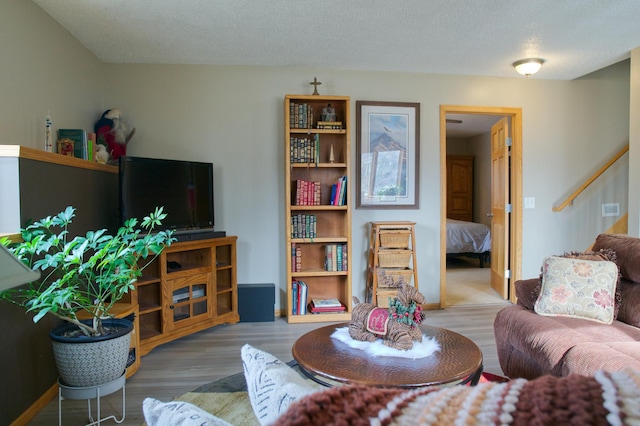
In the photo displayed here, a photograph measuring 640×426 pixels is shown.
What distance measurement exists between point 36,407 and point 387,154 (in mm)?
3443

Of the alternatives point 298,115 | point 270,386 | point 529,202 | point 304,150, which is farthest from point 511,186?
point 270,386

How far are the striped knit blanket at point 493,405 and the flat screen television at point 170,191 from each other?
3021 millimetres

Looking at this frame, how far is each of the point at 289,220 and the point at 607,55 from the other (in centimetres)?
338

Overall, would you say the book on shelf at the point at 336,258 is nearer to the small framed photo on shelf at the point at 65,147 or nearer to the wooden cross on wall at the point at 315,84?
the wooden cross on wall at the point at 315,84

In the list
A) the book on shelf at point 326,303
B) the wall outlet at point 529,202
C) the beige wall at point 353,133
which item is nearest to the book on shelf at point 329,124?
the beige wall at point 353,133

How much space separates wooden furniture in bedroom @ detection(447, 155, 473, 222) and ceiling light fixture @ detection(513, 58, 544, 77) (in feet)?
16.2

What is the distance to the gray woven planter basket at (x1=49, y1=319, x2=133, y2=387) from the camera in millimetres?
1782

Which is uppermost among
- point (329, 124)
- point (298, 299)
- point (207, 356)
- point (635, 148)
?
point (329, 124)

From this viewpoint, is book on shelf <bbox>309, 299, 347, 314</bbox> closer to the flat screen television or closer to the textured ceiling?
the flat screen television

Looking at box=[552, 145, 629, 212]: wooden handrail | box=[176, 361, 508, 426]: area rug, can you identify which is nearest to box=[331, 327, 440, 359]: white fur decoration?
box=[176, 361, 508, 426]: area rug

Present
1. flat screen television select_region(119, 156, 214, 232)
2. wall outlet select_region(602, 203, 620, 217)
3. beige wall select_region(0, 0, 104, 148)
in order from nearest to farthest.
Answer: beige wall select_region(0, 0, 104, 148), flat screen television select_region(119, 156, 214, 232), wall outlet select_region(602, 203, 620, 217)

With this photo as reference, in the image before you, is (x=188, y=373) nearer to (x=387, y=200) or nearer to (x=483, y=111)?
(x=387, y=200)

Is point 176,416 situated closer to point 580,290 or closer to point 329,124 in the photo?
point 580,290

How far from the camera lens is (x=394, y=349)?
6.08ft
